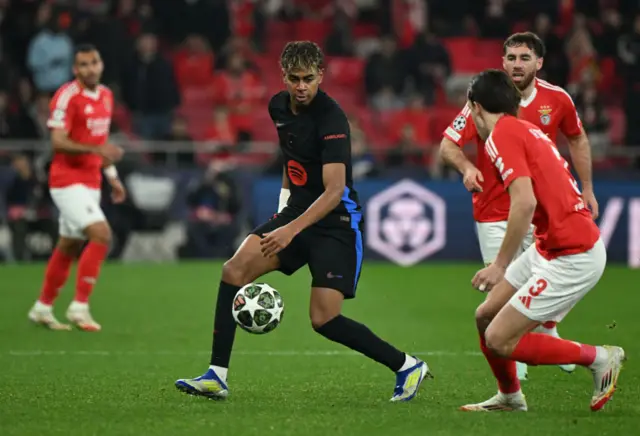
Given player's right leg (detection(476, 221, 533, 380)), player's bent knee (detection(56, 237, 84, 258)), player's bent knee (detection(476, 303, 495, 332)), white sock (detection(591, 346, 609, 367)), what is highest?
player's right leg (detection(476, 221, 533, 380))

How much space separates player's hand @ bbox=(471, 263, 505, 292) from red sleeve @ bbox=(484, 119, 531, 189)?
43 cm

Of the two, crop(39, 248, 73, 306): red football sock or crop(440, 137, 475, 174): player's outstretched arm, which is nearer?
crop(440, 137, 475, 174): player's outstretched arm

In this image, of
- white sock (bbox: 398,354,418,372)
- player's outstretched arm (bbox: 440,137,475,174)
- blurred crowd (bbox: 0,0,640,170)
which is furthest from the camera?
blurred crowd (bbox: 0,0,640,170)

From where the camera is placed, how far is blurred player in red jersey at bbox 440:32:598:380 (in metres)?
8.00

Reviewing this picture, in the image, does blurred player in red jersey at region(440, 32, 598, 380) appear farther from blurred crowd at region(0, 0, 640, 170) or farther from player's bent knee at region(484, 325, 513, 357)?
blurred crowd at region(0, 0, 640, 170)

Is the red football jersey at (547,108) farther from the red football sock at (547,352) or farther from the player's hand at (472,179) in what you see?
the red football sock at (547,352)

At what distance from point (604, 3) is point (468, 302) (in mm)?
11043

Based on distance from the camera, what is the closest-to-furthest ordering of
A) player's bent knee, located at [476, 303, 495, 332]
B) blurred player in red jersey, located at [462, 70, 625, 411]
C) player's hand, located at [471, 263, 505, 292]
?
player's hand, located at [471, 263, 505, 292]
blurred player in red jersey, located at [462, 70, 625, 411]
player's bent knee, located at [476, 303, 495, 332]

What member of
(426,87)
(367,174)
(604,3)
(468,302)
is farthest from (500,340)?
(604,3)

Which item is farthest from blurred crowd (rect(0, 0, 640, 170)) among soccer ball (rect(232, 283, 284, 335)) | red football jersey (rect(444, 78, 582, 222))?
soccer ball (rect(232, 283, 284, 335))

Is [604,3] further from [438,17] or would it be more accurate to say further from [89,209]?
[89,209]

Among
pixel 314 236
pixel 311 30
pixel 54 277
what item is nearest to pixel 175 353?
pixel 54 277

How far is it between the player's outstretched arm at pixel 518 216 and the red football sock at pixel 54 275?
5.93 metres

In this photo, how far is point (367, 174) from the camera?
17016mm
